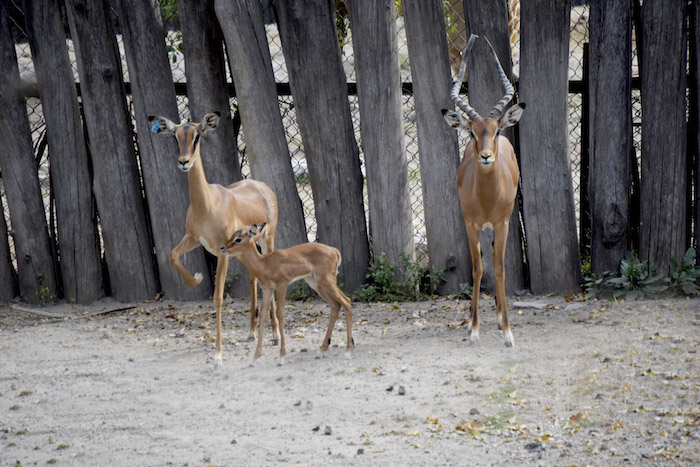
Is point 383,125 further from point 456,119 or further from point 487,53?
point 456,119

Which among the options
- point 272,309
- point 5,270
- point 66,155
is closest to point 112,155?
point 66,155

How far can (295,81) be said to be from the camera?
25.2 ft

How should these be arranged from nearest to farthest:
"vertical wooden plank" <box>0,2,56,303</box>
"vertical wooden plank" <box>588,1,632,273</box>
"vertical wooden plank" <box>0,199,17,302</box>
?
"vertical wooden plank" <box>588,1,632,273</box>, "vertical wooden plank" <box>0,2,56,303</box>, "vertical wooden plank" <box>0,199,17,302</box>

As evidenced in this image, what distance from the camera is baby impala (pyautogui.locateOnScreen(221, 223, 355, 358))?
20.5 feet

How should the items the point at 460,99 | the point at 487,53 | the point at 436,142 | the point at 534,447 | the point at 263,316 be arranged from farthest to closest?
the point at 436,142, the point at 487,53, the point at 460,99, the point at 263,316, the point at 534,447

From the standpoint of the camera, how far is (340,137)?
775 cm

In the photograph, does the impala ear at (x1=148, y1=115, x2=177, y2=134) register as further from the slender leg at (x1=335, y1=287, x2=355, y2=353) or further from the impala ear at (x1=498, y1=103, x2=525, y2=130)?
the impala ear at (x1=498, y1=103, x2=525, y2=130)

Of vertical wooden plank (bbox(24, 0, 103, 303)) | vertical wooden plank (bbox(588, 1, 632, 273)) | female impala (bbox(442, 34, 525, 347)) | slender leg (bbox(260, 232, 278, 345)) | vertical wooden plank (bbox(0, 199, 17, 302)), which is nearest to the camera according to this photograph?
female impala (bbox(442, 34, 525, 347))

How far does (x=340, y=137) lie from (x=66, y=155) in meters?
2.46

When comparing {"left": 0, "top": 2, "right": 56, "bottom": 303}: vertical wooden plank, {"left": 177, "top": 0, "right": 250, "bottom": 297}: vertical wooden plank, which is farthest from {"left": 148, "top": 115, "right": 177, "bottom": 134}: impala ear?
{"left": 0, "top": 2, "right": 56, "bottom": 303}: vertical wooden plank

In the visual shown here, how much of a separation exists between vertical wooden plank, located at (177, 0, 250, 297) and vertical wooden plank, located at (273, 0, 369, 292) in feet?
2.00

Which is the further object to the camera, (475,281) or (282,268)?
(475,281)

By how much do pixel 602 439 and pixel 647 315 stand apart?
8.30 ft

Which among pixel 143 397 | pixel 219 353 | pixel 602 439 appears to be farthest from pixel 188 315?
pixel 602 439
